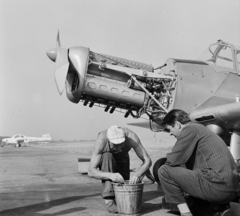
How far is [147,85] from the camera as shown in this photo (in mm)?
6734

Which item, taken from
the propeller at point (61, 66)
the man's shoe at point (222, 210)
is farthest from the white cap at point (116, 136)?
the propeller at point (61, 66)

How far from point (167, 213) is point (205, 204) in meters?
0.53

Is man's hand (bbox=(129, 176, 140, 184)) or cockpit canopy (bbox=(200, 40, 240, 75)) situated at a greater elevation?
cockpit canopy (bbox=(200, 40, 240, 75))

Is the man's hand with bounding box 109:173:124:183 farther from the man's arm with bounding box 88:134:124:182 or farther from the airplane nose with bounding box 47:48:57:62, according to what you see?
the airplane nose with bounding box 47:48:57:62

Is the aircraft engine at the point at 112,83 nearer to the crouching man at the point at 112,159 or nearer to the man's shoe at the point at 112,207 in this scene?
the crouching man at the point at 112,159

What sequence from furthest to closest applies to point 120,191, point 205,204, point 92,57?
point 92,57 → point 120,191 → point 205,204

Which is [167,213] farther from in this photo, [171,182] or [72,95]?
[72,95]

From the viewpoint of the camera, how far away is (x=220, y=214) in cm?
288

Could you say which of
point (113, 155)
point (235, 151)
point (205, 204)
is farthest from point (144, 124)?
point (205, 204)

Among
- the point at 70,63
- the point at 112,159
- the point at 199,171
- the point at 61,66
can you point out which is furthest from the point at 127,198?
the point at 70,63

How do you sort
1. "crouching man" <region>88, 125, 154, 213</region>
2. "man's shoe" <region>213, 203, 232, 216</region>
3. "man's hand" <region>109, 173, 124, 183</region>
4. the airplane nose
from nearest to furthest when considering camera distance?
"man's shoe" <region>213, 203, 232, 216</region>, "man's hand" <region>109, 173, 124, 183</region>, "crouching man" <region>88, 125, 154, 213</region>, the airplane nose

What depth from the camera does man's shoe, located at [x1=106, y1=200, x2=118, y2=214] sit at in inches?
137

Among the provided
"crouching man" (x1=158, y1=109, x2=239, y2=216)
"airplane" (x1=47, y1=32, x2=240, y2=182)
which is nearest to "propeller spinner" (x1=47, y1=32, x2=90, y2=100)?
"airplane" (x1=47, y1=32, x2=240, y2=182)

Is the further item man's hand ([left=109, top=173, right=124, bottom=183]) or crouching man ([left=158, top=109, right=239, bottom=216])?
man's hand ([left=109, top=173, right=124, bottom=183])
